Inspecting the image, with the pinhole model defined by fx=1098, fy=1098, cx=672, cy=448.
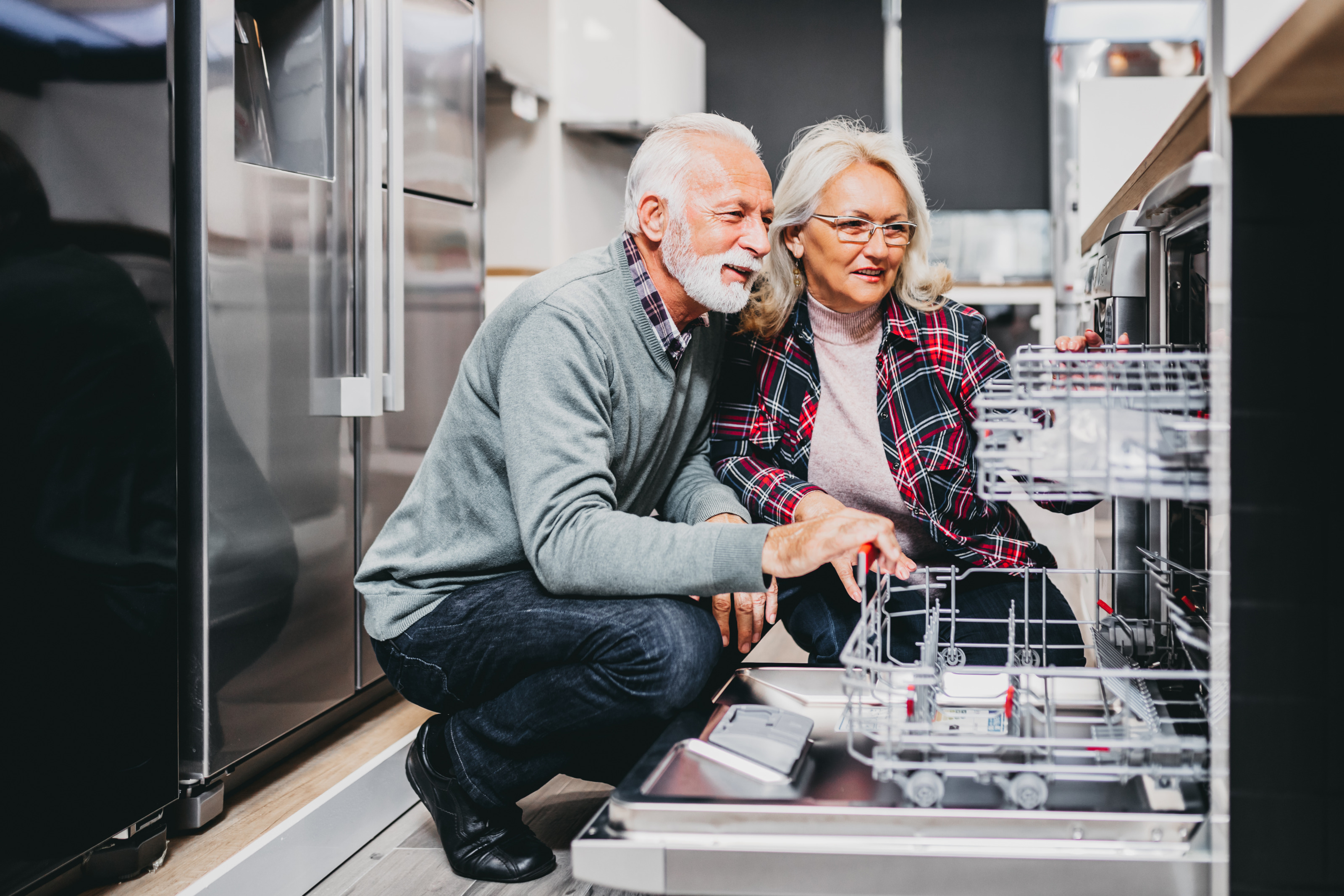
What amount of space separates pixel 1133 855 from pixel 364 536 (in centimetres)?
158

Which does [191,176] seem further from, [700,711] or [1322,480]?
[1322,480]

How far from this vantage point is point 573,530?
1.33 meters

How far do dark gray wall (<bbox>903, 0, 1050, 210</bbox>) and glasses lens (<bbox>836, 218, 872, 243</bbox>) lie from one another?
2.58 metres

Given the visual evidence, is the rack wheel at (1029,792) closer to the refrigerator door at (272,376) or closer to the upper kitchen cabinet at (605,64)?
the refrigerator door at (272,376)


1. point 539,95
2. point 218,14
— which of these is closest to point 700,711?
point 218,14

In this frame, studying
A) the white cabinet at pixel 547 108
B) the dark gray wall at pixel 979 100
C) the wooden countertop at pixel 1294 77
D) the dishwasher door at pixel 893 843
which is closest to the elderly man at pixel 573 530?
the dishwasher door at pixel 893 843

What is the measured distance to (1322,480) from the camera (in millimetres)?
812

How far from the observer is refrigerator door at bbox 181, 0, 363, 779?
5.39 ft

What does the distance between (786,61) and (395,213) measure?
2.61m

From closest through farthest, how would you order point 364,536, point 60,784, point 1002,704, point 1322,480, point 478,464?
1. point 1322,480
2. point 1002,704
3. point 60,784
4. point 478,464
5. point 364,536

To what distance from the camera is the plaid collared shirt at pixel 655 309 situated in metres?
1.55

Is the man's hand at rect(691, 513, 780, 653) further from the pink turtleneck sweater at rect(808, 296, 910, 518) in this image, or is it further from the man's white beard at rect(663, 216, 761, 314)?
the man's white beard at rect(663, 216, 761, 314)

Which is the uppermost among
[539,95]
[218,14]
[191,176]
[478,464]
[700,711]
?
[539,95]

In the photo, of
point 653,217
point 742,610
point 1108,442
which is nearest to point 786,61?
point 653,217
